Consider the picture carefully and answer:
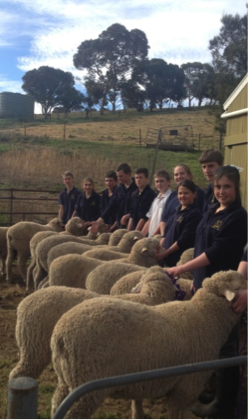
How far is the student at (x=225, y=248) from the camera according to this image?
3.43 m

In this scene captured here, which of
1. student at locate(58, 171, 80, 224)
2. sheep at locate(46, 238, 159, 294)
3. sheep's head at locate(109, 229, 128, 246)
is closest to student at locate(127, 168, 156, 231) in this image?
sheep's head at locate(109, 229, 128, 246)

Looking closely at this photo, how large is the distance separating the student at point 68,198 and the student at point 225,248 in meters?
5.71

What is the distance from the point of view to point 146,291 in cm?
363

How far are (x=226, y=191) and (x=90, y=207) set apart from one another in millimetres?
5252

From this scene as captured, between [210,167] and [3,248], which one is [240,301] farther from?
[3,248]

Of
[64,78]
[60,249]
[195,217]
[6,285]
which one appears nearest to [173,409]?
[195,217]

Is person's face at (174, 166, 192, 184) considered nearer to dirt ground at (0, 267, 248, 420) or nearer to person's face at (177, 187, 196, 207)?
person's face at (177, 187, 196, 207)

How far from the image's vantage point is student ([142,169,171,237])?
19.7 feet

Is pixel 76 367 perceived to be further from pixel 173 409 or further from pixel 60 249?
pixel 60 249

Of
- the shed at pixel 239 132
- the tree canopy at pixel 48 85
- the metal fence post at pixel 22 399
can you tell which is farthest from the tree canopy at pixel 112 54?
the metal fence post at pixel 22 399

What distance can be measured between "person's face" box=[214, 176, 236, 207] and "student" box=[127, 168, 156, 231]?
10.1 ft

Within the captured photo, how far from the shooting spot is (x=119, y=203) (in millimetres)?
7793

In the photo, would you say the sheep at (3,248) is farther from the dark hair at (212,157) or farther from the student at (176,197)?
the dark hair at (212,157)

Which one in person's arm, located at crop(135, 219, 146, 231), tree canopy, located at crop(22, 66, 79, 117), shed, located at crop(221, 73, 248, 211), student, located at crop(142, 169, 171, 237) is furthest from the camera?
tree canopy, located at crop(22, 66, 79, 117)
